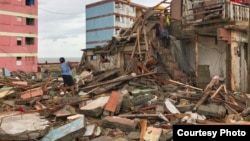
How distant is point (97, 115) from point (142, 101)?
7.43 feet

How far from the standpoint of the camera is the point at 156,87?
15.5 meters

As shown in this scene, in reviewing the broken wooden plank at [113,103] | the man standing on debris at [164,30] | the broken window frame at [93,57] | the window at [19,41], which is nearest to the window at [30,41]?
the window at [19,41]

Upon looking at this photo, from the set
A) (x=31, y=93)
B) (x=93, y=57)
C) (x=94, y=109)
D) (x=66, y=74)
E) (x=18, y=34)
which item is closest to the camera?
(x=94, y=109)

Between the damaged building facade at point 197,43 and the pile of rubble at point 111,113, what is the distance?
256 centimetres

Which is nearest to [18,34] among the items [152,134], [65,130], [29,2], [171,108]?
[29,2]

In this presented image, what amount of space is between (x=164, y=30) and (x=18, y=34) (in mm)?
29269

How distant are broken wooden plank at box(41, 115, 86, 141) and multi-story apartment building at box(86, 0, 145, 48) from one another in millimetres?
44850

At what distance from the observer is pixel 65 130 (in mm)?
8133

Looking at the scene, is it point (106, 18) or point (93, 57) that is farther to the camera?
point (106, 18)

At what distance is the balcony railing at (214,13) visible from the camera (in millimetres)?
14742

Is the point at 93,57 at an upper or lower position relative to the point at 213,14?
lower

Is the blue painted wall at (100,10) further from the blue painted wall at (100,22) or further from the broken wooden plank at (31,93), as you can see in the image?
the broken wooden plank at (31,93)

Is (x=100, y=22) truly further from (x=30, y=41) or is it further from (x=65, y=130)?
(x=65, y=130)

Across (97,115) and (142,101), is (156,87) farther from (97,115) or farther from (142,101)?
(97,115)
